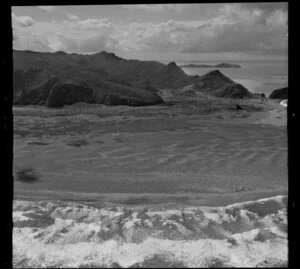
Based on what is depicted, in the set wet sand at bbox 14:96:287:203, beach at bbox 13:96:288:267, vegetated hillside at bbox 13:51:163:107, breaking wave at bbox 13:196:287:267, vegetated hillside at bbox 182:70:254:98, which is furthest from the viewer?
vegetated hillside at bbox 182:70:254:98

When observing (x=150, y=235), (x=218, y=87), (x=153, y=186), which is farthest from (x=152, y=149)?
(x=218, y=87)

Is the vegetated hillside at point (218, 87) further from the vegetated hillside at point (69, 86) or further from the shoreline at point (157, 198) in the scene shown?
the shoreline at point (157, 198)

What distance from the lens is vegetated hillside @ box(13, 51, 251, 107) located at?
7.93m

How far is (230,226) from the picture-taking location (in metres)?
3.03

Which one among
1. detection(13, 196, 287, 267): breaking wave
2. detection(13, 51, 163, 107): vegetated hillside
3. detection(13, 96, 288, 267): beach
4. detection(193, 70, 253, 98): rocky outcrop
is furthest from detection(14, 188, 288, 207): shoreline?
detection(193, 70, 253, 98): rocky outcrop

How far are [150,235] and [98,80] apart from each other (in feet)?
19.8

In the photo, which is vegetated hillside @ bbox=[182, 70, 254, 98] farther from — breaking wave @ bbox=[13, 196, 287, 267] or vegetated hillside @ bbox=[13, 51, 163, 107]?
breaking wave @ bbox=[13, 196, 287, 267]

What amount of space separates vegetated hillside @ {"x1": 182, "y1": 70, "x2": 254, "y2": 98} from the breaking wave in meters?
5.31

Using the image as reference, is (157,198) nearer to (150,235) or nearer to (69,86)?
(150,235)

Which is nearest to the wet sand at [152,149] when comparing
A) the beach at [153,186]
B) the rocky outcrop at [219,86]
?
the beach at [153,186]

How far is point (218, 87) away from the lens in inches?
352

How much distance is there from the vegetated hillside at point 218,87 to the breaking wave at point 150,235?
17.4ft

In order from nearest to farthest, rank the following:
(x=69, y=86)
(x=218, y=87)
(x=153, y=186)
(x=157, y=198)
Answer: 1. (x=157, y=198)
2. (x=153, y=186)
3. (x=69, y=86)
4. (x=218, y=87)
